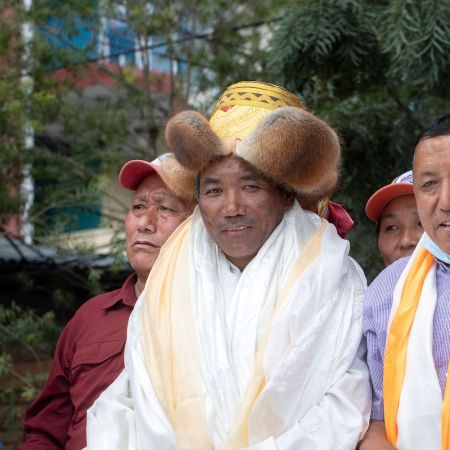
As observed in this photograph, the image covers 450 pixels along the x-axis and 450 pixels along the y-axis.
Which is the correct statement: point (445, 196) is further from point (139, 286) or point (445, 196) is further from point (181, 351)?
point (139, 286)

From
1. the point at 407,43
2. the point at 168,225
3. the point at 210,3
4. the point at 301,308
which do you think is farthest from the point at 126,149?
the point at 301,308

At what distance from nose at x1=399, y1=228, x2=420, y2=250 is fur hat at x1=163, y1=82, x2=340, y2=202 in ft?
1.56

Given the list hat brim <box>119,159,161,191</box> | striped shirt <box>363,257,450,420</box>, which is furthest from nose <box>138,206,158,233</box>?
striped shirt <box>363,257,450,420</box>

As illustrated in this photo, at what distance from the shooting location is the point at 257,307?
9.26ft

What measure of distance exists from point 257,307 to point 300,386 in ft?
0.95

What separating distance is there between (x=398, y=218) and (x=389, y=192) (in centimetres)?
11

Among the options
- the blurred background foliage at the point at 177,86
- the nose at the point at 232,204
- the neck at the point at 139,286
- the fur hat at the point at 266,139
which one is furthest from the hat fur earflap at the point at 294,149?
the blurred background foliage at the point at 177,86

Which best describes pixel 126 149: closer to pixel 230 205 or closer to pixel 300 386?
pixel 230 205

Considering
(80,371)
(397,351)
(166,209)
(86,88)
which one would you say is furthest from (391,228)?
(86,88)

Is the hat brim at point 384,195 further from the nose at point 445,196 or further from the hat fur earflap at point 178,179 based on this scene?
the nose at point 445,196

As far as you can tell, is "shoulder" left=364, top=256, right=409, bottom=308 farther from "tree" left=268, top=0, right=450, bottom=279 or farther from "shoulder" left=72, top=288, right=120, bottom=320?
"tree" left=268, top=0, right=450, bottom=279

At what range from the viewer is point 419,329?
2.46m

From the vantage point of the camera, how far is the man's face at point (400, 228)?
11.4 feet

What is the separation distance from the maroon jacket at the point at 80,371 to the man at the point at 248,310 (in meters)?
0.32
